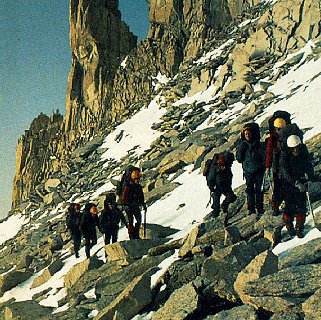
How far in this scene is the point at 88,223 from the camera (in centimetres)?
1402

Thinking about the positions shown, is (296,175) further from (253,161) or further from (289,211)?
(253,161)

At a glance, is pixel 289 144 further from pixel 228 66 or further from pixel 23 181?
pixel 23 181

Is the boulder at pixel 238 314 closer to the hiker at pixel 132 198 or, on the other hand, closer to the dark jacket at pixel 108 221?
the hiker at pixel 132 198

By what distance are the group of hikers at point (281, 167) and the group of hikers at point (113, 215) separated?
3184 millimetres

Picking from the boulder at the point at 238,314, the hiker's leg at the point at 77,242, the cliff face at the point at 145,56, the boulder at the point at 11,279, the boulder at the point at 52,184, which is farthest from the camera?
the boulder at the point at 52,184

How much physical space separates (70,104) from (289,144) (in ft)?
210

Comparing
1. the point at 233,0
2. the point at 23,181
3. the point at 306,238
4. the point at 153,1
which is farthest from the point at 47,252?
the point at 23,181

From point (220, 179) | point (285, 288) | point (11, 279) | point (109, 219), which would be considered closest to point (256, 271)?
point (285, 288)

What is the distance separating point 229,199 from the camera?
409 inches

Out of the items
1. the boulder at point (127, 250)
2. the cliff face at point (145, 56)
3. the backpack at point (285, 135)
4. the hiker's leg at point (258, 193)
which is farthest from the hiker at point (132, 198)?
the cliff face at point (145, 56)

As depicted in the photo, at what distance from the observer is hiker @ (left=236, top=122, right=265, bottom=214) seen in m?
9.19

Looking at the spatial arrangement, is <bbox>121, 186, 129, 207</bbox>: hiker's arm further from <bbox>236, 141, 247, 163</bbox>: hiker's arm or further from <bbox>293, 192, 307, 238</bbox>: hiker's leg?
<bbox>293, 192, 307, 238</bbox>: hiker's leg

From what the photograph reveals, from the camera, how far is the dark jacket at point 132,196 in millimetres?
11070

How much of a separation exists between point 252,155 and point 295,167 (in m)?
2.27
